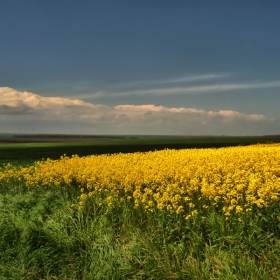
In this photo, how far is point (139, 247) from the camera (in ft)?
22.7

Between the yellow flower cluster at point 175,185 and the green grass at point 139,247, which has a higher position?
the yellow flower cluster at point 175,185

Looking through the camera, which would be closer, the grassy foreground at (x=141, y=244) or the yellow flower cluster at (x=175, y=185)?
the grassy foreground at (x=141, y=244)

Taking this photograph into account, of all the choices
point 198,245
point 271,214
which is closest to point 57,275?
point 198,245

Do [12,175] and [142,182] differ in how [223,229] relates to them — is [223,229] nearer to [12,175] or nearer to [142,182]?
[142,182]

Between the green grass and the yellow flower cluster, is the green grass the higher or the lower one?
the lower one

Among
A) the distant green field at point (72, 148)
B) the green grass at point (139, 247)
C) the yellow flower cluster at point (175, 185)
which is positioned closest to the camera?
the green grass at point (139, 247)

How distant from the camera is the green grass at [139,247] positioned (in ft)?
20.2

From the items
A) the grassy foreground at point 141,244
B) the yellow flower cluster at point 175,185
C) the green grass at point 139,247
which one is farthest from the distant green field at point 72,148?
the green grass at point 139,247

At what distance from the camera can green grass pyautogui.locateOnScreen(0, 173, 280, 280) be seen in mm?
6160

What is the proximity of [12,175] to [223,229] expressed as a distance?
36.4ft

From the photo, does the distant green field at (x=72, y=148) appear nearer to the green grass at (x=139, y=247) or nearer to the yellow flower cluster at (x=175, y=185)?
the yellow flower cluster at (x=175, y=185)

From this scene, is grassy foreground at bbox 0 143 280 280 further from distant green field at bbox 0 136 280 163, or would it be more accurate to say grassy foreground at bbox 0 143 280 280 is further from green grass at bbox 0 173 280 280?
distant green field at bbox 0 136 280 163

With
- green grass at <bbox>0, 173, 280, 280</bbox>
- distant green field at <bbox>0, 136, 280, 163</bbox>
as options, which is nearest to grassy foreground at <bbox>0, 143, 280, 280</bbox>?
green grass at <bbox>0, 173, 280, 280</bbox>

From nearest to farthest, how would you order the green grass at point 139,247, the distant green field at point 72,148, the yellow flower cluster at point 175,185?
the green grass at point 139,247, the yellow flower cluster at point 175,185, the distant green field at point 72,148
